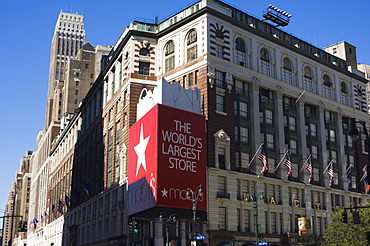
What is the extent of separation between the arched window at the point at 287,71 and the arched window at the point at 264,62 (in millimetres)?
3633

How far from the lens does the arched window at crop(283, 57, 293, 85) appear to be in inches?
3008

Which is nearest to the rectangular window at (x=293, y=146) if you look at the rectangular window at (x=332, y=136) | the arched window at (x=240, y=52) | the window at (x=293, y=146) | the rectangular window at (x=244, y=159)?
the window at (x=293, y=146)

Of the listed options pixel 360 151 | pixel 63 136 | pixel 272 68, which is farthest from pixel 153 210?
pixel 63 136

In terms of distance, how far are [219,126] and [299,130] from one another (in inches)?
652

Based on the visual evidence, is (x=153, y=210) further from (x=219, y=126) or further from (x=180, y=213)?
(x=219, y=126)

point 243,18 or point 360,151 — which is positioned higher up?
point 243,18

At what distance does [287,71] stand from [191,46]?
56.3ft

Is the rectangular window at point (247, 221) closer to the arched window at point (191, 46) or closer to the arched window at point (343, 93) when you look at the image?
the arched window at point (191, 46)

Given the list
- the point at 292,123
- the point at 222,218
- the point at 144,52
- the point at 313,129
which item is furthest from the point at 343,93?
the point at 222,218

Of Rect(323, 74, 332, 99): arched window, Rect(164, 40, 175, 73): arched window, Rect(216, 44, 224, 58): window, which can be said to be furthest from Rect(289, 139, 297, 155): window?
Rect(164, 40, 175, 73): arched window

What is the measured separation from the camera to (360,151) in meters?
84.9

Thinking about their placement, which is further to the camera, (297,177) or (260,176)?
(297,177)

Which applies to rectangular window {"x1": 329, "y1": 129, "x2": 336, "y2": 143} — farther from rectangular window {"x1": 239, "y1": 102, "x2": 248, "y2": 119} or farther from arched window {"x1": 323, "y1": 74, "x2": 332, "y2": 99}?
rectangular window {"x1": 239, "y1": 102, "x2": 248, "y2": 119}

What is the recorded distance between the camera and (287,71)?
3031 inches
